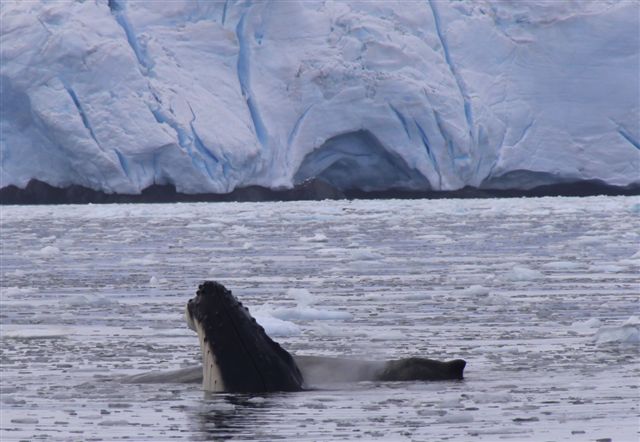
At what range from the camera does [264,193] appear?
33875 millimetres

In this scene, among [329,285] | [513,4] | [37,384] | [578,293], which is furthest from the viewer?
[513,4]

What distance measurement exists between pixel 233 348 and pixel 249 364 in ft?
0.52

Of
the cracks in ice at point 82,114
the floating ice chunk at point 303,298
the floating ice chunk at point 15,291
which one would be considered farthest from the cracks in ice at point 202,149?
the floating ice chunk at point 303,298

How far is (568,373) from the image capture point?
589 centimetres

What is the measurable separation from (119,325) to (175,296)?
206 centimetres

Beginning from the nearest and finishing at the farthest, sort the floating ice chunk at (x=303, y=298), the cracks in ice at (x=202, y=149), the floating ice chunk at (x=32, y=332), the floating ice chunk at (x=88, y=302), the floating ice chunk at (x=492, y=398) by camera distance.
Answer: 1. the floating ice chunk at (x=492, y=398)
2. the floating ice chunk at (x=32, y=332)
3. the floating ice chunk at (x=303, y=298)
4. the floating ice chunk at (x=88, y=302)
5. the cracks in ice at (x=202, y=149)

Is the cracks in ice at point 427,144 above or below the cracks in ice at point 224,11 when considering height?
below

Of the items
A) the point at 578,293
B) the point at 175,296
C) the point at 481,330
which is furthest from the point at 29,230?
the point at 481,330

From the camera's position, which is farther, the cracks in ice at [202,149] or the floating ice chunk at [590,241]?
the cracks in ice at [202,149]

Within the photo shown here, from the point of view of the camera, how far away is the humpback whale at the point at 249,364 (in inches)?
202

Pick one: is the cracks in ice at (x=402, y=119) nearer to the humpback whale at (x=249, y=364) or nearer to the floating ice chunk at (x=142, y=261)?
the floating ice chunk at (x=142, y=261)

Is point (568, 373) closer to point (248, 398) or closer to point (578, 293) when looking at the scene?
point (248, 398)

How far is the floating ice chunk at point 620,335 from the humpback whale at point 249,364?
Result: 1.62 meters

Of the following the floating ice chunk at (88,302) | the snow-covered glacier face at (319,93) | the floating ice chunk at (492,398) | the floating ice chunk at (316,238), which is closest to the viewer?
the floating ice chunk at (492,398)
